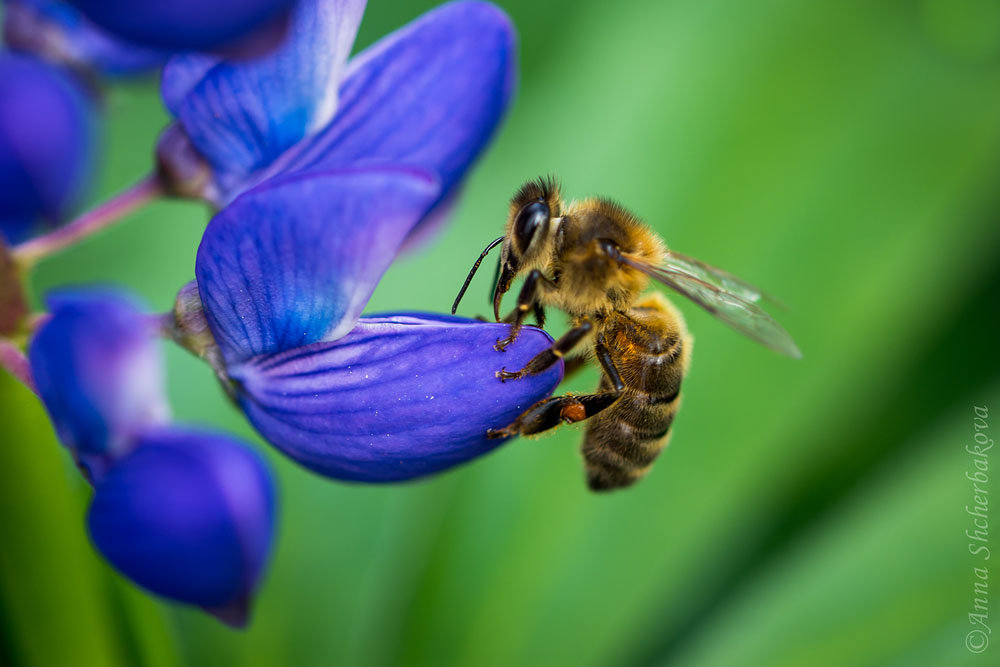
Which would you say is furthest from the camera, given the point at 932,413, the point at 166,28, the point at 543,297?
the point at 932,413

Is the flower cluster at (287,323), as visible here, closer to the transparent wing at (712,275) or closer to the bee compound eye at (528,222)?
the bee compound eye at (528,222)

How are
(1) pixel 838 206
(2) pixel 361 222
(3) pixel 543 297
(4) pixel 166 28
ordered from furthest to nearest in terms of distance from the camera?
(1) pixel 838 206 < (3) pixel 543 297 < (2) pixel 361 222 < (4) pixel 166 28

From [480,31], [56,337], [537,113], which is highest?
[480,31]

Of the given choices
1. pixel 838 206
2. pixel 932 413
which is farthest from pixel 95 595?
pixel 932 413

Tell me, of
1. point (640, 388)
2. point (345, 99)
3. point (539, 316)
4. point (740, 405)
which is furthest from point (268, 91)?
point (740, 405)

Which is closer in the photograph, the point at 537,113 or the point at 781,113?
the point at 781,113

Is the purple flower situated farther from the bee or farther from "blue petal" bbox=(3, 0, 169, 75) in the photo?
"blue petal" bbox=(3, 0, 169, 75)

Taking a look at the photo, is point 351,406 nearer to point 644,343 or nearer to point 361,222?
point 361,222
